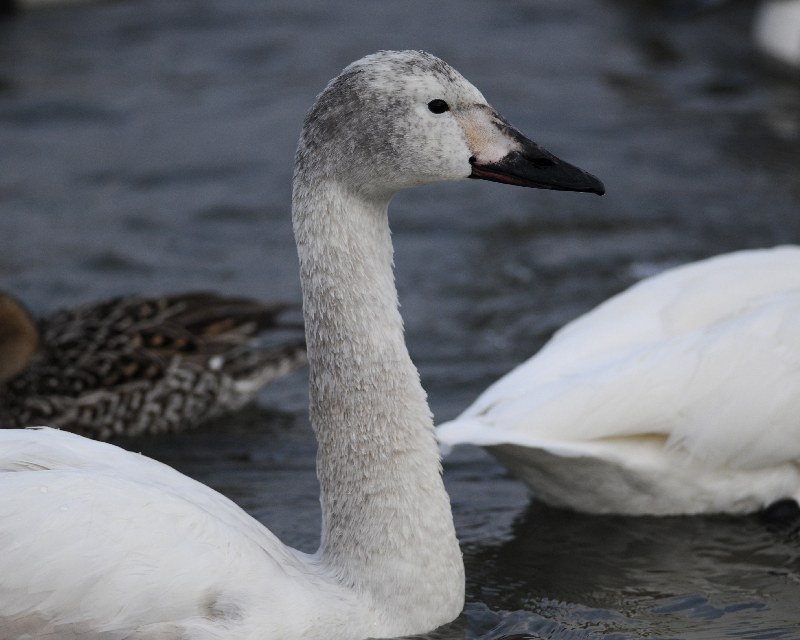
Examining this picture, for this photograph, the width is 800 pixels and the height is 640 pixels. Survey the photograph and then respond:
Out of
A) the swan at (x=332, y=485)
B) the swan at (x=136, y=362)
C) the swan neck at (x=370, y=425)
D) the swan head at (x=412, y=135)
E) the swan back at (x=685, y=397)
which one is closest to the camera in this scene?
the swan at (x=332, y=485)

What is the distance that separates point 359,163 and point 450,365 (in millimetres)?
3208

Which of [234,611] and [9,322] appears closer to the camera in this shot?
[234,611]

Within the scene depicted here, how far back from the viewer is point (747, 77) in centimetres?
1198

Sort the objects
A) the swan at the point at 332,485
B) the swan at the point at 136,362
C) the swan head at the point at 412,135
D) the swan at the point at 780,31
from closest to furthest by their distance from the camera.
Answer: the swan at the point at 332,485
the swan head at the point at 412,135
the swan at the point at 136,362
the swan at the point at 780,31

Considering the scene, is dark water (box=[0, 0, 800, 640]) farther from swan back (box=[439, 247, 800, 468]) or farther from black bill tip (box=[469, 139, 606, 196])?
black bill tip (box=[469, 139, 606, 196])

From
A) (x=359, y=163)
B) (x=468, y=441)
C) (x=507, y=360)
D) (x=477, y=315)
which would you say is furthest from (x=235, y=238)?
(x=359, y=163)

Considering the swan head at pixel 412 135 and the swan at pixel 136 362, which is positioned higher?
the swan head at pixel 412 135

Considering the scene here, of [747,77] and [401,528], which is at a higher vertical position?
[747,77]

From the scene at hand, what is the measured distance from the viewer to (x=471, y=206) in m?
9.55

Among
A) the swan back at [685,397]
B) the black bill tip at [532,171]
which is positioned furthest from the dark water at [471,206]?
the black bill tip at [532,171]

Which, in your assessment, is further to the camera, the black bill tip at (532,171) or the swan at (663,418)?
the swan at (663,418)

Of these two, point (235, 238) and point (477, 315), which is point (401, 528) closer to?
point (477, 315)

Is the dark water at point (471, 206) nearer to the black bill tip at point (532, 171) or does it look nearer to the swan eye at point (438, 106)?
the black bill tip at point (532, 171)

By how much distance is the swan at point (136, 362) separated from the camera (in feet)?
22.3
